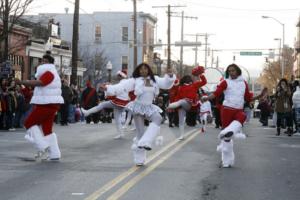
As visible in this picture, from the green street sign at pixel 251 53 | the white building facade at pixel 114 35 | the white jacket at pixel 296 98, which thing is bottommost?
the white jacket at pixel 296 98

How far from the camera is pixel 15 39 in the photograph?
43.6 m

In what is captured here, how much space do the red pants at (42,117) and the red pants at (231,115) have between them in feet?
10.5

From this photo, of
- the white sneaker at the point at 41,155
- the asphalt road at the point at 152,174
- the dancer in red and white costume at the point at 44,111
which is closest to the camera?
the asphalt road at the point at 152,174

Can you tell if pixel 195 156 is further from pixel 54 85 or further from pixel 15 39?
pixel 15 39

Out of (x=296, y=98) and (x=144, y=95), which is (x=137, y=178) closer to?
(x=144, y=95)

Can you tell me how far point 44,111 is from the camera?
1273cm

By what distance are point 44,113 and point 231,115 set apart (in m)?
3.44

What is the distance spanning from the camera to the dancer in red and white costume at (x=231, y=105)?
12320 millimetres

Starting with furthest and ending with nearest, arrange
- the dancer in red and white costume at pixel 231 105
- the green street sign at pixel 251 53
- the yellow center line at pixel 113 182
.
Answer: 1. the green street sign at pixel 251 53
2. the dancer in red and white costume at pixel 231 105
3. the yellow center line at pixel 113 182

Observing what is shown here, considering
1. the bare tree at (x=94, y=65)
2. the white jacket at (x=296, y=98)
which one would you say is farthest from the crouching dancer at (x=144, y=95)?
the bare tree at (x=94, y=65)

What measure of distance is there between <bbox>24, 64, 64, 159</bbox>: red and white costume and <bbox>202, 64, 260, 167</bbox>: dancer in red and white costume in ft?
9.47

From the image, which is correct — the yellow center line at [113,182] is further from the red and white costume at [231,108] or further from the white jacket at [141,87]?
the red and white costume at [231,108]

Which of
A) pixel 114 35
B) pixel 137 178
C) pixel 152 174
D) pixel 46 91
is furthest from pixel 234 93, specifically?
pixel 114 35

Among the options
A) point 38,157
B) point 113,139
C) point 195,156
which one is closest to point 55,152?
point 38,157
